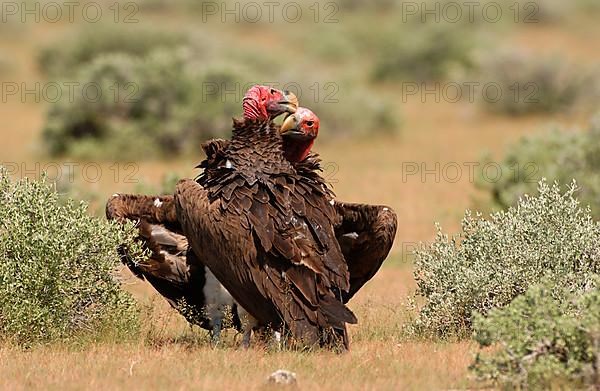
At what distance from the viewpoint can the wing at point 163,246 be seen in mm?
8656

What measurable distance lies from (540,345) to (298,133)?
2.66m

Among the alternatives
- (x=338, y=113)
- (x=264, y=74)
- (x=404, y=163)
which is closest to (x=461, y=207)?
(x=404, y=163)

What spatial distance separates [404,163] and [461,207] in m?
4.73

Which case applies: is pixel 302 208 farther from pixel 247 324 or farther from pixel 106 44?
pixel 106 44

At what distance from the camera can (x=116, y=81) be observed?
24.6 m

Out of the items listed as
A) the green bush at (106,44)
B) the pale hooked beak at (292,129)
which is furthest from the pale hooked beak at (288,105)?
the green bush at (106,44)

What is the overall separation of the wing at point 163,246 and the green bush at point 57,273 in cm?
20

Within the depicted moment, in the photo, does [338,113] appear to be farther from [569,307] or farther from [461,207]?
[569,307]

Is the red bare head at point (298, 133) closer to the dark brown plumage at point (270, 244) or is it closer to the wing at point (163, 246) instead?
the dark brown plumage at point (270, 244)

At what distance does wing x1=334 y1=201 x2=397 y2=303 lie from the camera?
819cm

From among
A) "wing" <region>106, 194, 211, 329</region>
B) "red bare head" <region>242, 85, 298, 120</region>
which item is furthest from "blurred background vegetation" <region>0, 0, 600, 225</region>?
"red bare head" <region>242, 85, 298, 120</region>

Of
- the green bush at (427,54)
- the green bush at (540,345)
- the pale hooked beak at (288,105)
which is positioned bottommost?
the green bush at (540,345)

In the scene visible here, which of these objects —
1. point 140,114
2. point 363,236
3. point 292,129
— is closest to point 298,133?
point 292,129

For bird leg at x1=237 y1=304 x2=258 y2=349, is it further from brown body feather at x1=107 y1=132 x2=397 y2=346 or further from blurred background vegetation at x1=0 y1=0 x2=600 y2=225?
blurred background vegetation at x1=0 y1=0 x2=600 y2=225
